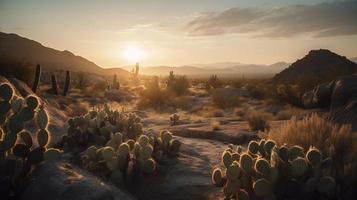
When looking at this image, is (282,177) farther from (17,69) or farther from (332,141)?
(17,69)

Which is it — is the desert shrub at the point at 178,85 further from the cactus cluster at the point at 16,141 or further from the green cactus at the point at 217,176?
the green cactus at the point at 217,176

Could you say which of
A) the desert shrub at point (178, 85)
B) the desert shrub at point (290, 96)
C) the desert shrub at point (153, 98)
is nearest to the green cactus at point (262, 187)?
the desert shrub at point (290, 96)

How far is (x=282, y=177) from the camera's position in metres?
4.55

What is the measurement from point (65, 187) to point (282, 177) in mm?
2337

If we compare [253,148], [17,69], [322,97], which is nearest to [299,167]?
[253,148]

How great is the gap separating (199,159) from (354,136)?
2.71 meters

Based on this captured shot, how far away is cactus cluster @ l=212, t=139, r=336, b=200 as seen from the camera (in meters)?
4.40

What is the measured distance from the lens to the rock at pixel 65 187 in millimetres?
4387

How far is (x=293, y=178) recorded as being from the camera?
15.0 ft

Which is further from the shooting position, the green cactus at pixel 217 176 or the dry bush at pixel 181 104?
the dry bush at pixel 181 104

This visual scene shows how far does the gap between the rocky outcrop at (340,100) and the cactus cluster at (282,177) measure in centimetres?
490

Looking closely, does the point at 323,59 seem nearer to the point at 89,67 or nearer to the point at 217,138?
the point at 217,138

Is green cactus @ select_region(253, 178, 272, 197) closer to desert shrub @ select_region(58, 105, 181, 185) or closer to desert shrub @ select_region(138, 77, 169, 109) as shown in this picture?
desert shrub @ select_region(58, 105, 181, 185)

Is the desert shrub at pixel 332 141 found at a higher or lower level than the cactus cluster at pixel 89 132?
higher
